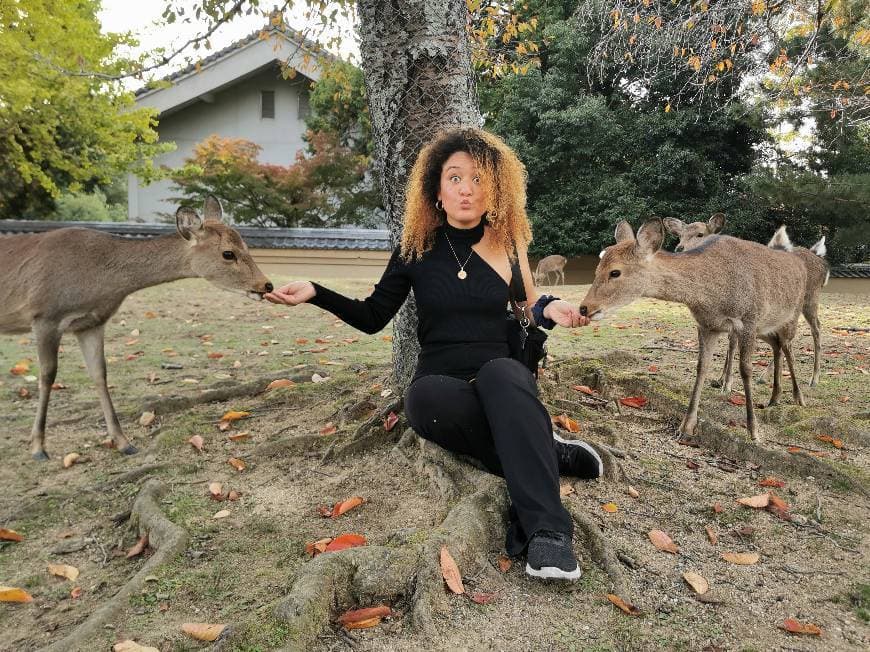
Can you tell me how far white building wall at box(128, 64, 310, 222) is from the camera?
18312mm

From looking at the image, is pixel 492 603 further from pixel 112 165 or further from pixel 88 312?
pixel 112 165

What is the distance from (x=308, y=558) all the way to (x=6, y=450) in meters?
2.67

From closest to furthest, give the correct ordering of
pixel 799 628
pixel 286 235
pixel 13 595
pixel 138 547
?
pixel 799 628 → pixel 13 595 → pixel 138 547 → pixel 286 235

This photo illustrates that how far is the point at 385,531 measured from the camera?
2719mm

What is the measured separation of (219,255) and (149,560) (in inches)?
76.3

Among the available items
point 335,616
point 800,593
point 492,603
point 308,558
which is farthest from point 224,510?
point 800,593

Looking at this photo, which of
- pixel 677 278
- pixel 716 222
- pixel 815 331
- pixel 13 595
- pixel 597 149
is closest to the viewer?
pixel 13 595

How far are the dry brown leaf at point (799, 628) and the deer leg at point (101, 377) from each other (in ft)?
11.6

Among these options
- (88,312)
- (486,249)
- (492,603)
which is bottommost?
(492,603)

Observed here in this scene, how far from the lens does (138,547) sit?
2785 mm

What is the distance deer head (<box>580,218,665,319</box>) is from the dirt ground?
0.69 m

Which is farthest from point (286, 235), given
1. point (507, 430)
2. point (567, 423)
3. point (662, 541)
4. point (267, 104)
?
point (662, 541)

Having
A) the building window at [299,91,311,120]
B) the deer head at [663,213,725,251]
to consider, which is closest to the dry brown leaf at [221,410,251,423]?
the deer head at [663,213,725,251]

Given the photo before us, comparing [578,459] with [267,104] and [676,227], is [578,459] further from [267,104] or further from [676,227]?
[267,104]
